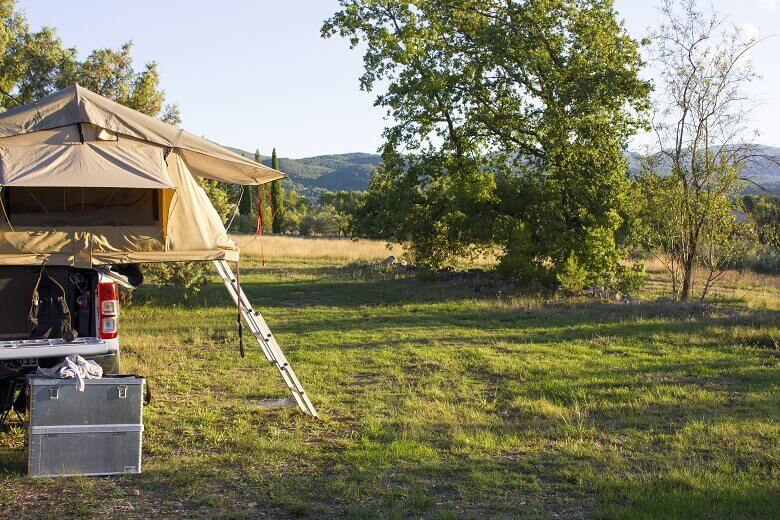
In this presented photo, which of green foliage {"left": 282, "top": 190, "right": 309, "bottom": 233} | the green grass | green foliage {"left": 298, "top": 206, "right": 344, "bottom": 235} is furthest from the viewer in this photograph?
green foliage {"left": 282, "top": 190, "right": 309, "bottom": 233}

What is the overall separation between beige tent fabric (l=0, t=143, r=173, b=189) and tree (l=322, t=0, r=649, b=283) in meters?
13.4

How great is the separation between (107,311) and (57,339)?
0.46 metres

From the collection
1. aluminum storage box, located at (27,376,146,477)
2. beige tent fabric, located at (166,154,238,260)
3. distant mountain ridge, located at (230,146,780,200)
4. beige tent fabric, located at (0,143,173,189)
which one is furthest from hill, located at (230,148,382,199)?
aluminum storage box, located at (27,376,146,477)

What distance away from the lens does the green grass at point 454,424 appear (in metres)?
5.56

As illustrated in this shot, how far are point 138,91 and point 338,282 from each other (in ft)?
27.2

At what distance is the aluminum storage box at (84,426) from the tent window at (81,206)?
6.53 feet

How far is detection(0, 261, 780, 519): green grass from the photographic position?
556 cm

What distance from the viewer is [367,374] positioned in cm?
1031

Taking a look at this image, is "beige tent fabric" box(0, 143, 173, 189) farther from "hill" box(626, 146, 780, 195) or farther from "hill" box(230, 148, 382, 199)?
"hill" box(230, 148, 382, 199)

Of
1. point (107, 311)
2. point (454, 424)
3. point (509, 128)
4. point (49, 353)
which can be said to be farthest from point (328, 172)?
point (49, 353)

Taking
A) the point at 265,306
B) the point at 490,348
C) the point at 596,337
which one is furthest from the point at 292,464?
the point at 265,306

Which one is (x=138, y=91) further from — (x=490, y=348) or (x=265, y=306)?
(x=490, y=348)

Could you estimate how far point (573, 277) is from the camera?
18.7 metres

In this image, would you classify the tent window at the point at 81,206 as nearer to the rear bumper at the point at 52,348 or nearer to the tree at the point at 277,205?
the rear bumper at the point at 52,348
